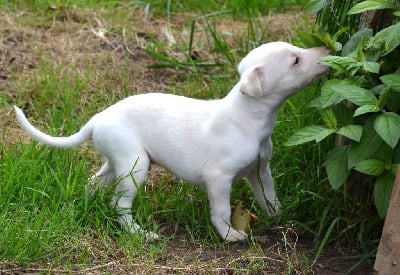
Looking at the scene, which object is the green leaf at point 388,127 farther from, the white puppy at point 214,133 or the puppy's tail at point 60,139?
the puppy's tail at point 60,139

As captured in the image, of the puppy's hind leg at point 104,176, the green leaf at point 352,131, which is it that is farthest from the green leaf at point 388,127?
the puppy's hind leg at point 104,176

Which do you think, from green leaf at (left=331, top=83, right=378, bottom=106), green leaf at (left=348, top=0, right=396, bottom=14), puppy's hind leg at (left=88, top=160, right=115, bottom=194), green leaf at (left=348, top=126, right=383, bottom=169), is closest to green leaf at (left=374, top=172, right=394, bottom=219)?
green leaf at (left=348, top=126, right=383, bottom=169)

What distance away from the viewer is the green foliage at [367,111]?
3.72 metres

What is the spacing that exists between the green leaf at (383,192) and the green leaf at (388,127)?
0.91 feet

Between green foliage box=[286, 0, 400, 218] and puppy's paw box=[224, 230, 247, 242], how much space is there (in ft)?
2.06

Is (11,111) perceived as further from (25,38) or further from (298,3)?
(298,3)

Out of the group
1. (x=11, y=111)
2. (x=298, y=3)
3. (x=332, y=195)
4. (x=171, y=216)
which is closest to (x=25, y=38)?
(x=11, y=111)

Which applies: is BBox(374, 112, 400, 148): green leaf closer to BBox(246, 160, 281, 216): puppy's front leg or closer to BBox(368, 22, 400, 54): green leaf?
BBox(368, 22, 400, 54): green leaf

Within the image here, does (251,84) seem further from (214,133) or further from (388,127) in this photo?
(388,127)

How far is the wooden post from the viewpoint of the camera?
3.61 meters

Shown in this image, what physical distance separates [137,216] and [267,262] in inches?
27.5

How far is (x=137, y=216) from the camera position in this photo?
4.45m

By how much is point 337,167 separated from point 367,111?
365 mm

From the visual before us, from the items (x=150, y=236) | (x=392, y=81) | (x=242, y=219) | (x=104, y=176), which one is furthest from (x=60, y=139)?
(x=392, y=81)
